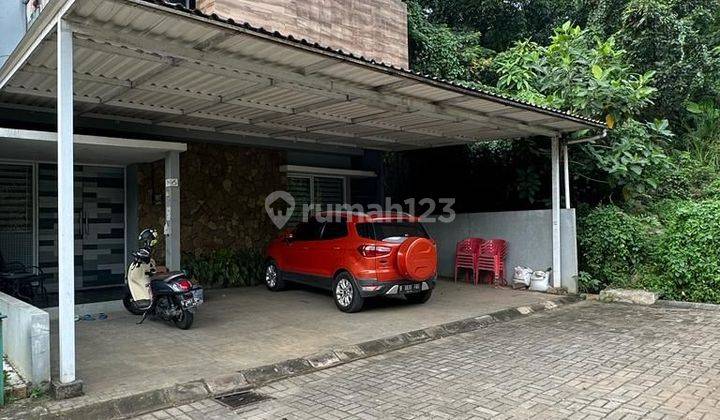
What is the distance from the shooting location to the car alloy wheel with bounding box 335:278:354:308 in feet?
26.7

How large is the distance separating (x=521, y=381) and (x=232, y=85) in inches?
190

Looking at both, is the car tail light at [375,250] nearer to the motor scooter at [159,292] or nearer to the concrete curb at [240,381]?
the concrete curb at [240,381]

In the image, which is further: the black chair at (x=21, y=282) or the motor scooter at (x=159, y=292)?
the black chair at (x=21, y=282)

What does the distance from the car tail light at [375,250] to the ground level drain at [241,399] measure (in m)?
3.31

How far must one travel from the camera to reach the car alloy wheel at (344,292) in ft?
26.7

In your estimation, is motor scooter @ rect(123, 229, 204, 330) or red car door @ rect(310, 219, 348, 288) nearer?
motor scooter @ rect(123, 229, 204, 330)

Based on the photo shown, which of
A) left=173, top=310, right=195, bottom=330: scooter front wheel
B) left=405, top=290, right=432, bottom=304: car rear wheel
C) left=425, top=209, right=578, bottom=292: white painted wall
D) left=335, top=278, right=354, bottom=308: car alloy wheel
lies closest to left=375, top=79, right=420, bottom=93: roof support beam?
left=335, top=278, right=354, bottom=308: car alloy wheel

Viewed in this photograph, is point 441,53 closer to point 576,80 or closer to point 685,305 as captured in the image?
point 576,80

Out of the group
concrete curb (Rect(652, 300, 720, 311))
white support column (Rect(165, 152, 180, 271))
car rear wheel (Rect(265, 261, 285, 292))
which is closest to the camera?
white support column (Rect(165, 152, 180, 271))

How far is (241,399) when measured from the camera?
477 centimetres

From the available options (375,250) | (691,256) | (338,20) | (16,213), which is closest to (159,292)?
(375,250)

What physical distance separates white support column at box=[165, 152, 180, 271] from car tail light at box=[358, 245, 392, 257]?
9.69 feet

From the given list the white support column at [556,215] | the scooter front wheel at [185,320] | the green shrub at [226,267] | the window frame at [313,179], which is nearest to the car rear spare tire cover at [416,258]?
the scooter front wheel at [185,320]

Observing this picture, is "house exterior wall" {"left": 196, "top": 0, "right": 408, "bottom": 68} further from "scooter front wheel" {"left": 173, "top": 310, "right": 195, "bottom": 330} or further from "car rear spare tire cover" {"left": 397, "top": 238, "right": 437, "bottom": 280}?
"scooter front wheel" {"left": 173, "top": 310, "right": 195, "bottom": 330}
